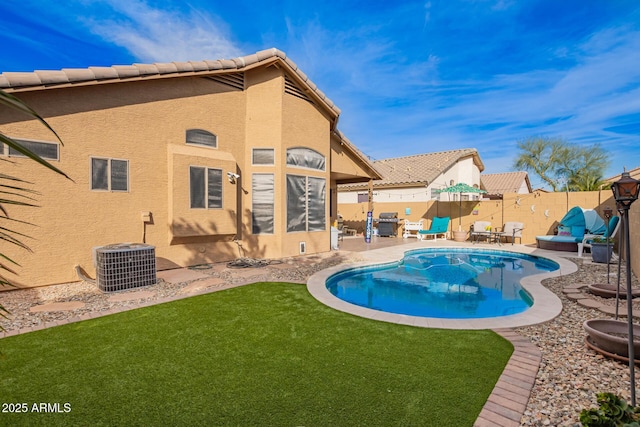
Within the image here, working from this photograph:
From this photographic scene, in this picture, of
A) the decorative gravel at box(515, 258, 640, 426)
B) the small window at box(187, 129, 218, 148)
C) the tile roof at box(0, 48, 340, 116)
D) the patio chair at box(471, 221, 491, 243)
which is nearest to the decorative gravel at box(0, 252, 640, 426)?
the decorative gravel at box(515, 258, 640, 426)

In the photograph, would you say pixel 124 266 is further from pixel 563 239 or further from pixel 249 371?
pixel 563 239

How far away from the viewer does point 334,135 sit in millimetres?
15086

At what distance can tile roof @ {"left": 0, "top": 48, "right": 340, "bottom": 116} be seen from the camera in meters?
7.52

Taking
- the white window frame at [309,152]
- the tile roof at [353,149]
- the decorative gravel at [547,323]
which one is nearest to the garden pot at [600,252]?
the decorative gravel at [547,323]

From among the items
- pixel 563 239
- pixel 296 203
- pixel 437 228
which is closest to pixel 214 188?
pixel 296 203

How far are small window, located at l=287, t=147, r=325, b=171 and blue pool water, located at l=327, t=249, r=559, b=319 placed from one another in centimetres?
464

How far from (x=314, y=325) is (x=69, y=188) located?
7398 millimetres

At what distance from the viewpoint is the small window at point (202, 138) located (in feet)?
35.8

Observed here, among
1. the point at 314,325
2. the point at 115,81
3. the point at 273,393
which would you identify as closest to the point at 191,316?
the point at 314,325

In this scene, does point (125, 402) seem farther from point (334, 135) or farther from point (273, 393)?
point (334, 135)

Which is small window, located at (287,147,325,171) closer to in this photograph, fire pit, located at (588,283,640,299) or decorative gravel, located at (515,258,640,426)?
decorative gravel, located at (515,258,640,426)

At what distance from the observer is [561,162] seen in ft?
128

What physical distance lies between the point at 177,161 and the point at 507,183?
3914 cm

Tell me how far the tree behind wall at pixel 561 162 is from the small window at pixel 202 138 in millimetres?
36904
